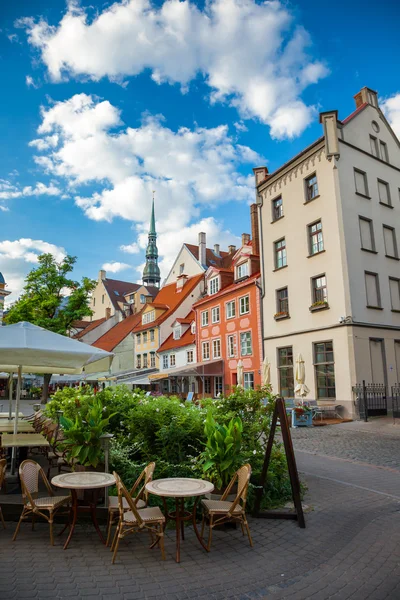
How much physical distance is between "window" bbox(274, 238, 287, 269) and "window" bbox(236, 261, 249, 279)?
12.3ft

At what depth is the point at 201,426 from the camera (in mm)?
7172

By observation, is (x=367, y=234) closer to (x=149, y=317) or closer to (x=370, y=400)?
(x=370, y=400)

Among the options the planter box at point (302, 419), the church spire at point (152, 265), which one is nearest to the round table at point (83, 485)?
the planter box at point (302, 419)

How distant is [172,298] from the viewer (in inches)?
1709

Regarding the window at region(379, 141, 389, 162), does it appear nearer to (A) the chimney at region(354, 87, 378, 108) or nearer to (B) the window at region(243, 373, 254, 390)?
(A) the chimney at region(354, 87, 378, 108)

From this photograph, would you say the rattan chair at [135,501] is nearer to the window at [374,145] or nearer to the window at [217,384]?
the window at [374,145]

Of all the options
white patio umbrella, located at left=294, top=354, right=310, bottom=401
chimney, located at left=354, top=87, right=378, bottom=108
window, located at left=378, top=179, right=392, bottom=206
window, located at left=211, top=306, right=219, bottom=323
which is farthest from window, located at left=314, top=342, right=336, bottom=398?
chimney, located at left=354, top=87, right=378, bottom=108

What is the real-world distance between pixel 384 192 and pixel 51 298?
922 inches

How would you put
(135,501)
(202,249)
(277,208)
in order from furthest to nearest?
(202,249)
(277,208)
(135,501)

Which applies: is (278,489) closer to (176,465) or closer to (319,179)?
(176,465)

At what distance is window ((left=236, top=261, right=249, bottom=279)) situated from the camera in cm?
3038

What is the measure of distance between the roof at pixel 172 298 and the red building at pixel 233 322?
16.5 feet

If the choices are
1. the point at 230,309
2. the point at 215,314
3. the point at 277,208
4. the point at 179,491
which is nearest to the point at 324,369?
the point at 230,309

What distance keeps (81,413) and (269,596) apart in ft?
13.1
